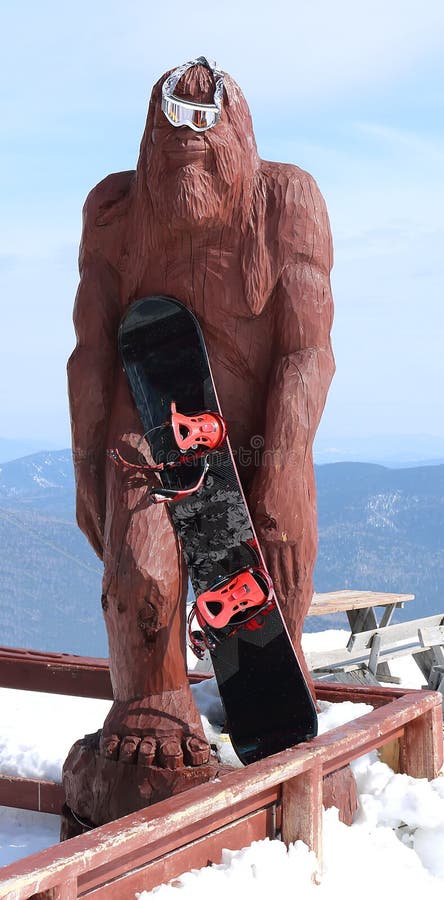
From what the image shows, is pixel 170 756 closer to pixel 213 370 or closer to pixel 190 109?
pixel 213 370

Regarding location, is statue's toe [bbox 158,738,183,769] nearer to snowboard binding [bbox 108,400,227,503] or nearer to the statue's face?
→ snowboard binding [bbox 108,400,227,503]

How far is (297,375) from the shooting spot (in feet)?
8.20

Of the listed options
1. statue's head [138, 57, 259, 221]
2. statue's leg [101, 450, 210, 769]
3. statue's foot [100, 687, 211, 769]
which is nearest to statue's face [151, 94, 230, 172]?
statue's head [138, 57, 259, 221]

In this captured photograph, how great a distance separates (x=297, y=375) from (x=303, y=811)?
3.26 feet

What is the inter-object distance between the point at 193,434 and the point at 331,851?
0.99m

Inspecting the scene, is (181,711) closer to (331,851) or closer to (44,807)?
(331,851)

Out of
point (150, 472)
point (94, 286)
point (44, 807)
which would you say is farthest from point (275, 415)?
point (44, 807)

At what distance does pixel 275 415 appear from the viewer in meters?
2.49

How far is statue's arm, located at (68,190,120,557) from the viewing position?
8.62 feet

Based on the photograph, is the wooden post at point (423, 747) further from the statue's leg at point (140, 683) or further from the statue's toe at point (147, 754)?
the statue's toe at point (147, 754)

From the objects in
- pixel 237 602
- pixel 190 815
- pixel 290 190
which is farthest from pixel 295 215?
pixel 190 815

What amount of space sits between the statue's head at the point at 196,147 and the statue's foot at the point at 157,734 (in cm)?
116

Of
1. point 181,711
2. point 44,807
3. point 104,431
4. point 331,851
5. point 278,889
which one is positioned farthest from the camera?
point 44,807

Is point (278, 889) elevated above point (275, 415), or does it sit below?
below
